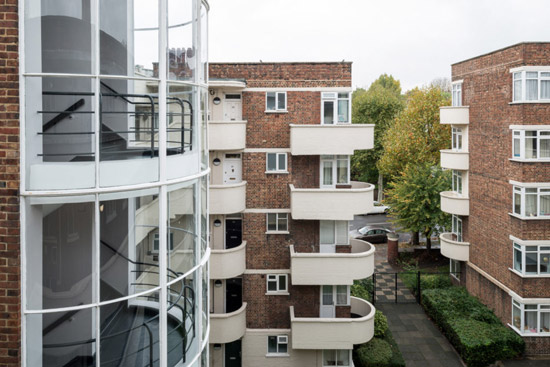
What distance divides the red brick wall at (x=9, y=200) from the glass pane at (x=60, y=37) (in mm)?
238

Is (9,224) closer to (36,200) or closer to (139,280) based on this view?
(36,200)

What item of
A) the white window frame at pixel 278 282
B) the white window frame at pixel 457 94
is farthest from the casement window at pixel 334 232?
the white window frame at pixel 457 94

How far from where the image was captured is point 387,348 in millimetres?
20234

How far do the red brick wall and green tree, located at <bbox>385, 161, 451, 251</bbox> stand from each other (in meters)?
27.6

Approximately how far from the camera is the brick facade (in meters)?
20.1

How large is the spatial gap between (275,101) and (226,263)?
20.0 ft

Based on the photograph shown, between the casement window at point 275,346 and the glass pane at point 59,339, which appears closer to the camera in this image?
the glass pane at point 59,339

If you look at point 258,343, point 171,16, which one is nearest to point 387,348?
point 258,343

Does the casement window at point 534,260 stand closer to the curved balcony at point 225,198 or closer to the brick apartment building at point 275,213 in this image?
the brick apartment building at point 275,213

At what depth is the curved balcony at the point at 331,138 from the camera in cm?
1791

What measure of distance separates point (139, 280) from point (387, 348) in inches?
589

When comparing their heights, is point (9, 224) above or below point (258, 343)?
above

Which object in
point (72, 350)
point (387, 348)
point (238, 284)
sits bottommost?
point (387, 348)

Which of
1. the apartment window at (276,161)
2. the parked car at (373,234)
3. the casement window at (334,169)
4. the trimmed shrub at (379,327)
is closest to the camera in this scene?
the casement window at (334,169)
